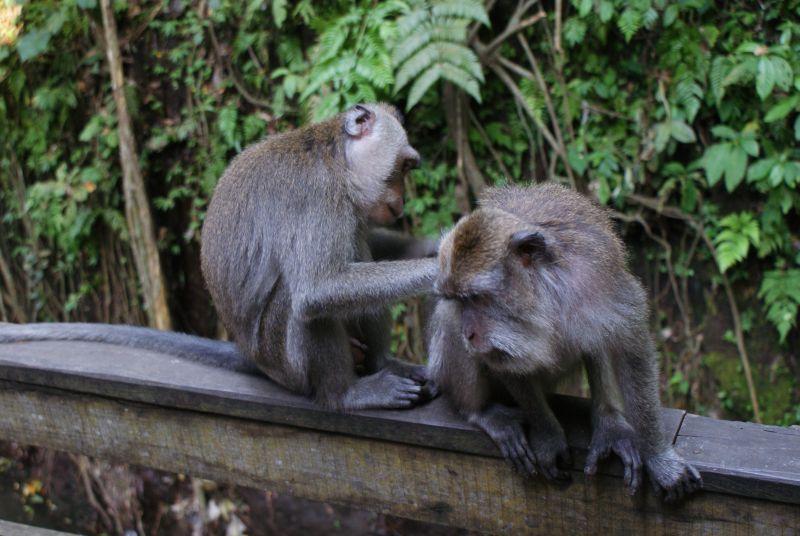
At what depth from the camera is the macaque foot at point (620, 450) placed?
85.1 inches

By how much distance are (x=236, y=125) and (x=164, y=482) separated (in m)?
2.55

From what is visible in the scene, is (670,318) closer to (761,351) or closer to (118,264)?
(761,351)

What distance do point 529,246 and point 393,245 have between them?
1102mm

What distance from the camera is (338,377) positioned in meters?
2.65

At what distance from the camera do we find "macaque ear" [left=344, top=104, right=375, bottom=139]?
2.86 metres

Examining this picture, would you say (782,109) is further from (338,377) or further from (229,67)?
(229,67)

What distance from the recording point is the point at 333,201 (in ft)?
8.97

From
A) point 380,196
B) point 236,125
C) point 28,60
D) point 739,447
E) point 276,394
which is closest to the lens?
point 739,447

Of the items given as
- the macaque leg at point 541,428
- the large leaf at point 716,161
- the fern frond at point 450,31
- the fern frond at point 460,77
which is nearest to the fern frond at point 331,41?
the fern frond at point 450,31

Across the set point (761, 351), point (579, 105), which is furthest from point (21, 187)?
point (761, 351)

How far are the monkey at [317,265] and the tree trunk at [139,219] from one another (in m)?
2.49

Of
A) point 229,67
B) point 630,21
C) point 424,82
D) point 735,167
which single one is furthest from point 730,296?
point 229,67

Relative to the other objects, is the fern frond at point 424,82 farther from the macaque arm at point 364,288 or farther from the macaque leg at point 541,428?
the macaque leg at point 541,428

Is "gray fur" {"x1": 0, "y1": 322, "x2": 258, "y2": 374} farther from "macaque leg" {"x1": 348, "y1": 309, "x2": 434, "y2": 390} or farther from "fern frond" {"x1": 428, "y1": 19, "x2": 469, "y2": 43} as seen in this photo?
"fern frond" {"x1": 428, "y1": 19, "x2": 469, "y2": 43}
